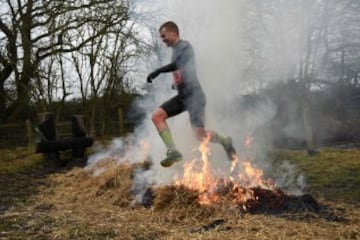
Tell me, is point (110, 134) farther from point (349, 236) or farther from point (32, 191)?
point (349, 236)

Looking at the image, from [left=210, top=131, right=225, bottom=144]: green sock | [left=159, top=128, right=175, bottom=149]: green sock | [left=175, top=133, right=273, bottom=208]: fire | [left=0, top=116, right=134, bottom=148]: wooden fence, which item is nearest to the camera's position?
[left=175, top=133, right=273, bottom=208]: fire

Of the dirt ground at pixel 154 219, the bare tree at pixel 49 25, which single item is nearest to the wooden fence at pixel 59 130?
the bare tree at pixel 49 25

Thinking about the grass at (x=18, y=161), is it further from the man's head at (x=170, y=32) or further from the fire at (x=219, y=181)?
the man's head at (x=170, y=32)

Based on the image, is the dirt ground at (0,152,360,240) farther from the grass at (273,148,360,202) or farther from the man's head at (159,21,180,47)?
the man's head at (159,21,180,47)

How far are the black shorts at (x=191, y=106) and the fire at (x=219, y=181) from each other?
0.87 ft

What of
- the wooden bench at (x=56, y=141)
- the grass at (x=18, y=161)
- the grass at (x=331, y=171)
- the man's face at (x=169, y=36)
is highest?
the man's face at (x=169, y=36)

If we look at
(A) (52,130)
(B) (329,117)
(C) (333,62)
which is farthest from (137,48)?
(C) (333,62)

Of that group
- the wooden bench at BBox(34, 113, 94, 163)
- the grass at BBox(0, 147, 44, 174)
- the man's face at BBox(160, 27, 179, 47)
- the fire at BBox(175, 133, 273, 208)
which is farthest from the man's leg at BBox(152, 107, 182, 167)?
the wooden bench at BBox(34, 113, 94, 163)

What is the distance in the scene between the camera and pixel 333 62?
7793 mm

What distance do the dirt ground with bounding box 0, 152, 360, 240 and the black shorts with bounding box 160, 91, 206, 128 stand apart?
0.97 m

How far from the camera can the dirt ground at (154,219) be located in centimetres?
414

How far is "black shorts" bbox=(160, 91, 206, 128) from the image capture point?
550 centimetres

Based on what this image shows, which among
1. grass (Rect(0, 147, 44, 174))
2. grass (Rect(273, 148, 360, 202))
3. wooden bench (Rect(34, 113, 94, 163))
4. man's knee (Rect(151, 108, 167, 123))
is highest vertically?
man's knee (Rect(151, 108, 167, 123))

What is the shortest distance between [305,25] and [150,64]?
7606 mm
